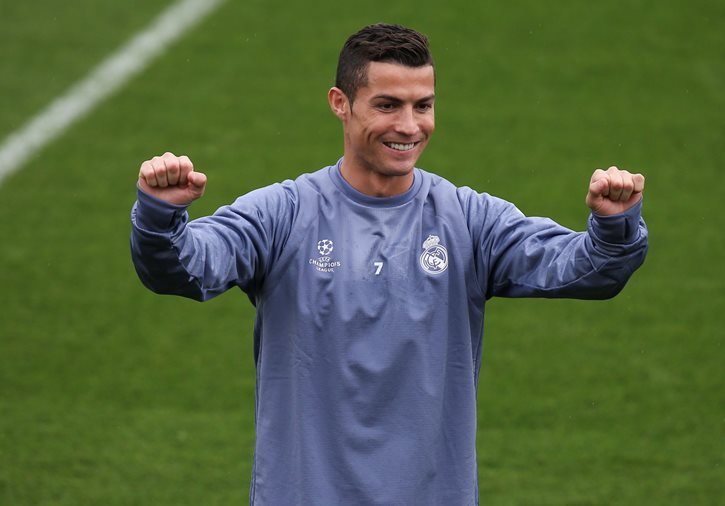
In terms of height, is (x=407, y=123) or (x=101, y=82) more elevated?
(x=101, y=82)

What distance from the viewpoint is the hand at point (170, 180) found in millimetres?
3623

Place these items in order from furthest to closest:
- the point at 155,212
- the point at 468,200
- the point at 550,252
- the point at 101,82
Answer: the point at 101,82 < the point at 468,200 < the point at 550,252 < the point at 155,212

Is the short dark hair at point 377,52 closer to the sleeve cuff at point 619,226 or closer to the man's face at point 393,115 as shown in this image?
the man's face at point 393,115

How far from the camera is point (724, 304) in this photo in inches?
333

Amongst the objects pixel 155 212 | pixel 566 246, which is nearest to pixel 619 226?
pixel 566 246

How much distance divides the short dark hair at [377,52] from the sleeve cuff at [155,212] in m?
0.74

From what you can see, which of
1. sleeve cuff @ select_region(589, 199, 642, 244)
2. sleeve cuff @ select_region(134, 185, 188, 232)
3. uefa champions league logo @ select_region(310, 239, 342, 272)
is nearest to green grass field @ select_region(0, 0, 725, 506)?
uefa champions league logo @ select_region(310, 239, 342, 272)

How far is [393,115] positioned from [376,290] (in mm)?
497

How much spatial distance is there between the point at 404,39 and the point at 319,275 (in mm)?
711

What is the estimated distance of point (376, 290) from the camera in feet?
13.4

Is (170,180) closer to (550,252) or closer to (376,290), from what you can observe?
(376,290)

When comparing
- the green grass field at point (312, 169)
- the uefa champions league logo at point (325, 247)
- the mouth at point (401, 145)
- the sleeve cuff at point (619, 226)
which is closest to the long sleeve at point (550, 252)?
the sleeve cuff at point (619, 226)

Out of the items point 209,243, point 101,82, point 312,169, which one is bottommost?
point 209,243

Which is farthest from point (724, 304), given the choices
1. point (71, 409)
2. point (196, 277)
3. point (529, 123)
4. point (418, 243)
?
point (196, 277)
